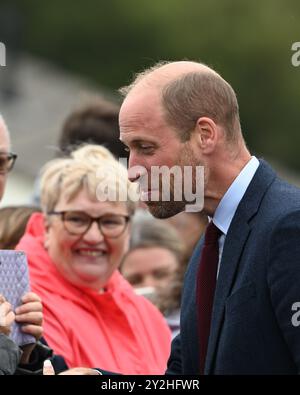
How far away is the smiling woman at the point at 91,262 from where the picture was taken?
230 inches

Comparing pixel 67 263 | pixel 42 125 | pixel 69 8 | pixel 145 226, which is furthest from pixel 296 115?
pixel 67 263

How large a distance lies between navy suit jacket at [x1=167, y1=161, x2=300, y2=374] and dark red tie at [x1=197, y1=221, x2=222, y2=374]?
119 millimetres

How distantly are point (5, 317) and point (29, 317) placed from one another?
0.19m

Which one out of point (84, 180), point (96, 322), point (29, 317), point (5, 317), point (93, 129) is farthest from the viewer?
point (93, 129)

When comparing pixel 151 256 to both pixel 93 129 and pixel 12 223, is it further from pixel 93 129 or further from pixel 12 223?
pixel 12 223

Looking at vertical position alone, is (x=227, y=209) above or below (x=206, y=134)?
below

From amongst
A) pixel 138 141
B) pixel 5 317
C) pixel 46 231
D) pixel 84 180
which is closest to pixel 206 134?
pixel 138 141

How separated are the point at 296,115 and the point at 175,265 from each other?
24301 mm

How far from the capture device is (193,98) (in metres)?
4.56

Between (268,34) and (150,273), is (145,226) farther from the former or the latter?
(268,34)

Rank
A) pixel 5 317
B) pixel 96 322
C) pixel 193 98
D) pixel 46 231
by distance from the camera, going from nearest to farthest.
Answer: pixel 193 98, pixel 5 317, pixel 96 322, pixel 46 231

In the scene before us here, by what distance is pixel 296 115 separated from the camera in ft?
104

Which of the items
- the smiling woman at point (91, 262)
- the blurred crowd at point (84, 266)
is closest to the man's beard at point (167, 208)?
the blurred crowd at point (84, 266)

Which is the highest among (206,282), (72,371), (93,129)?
(93,129)
